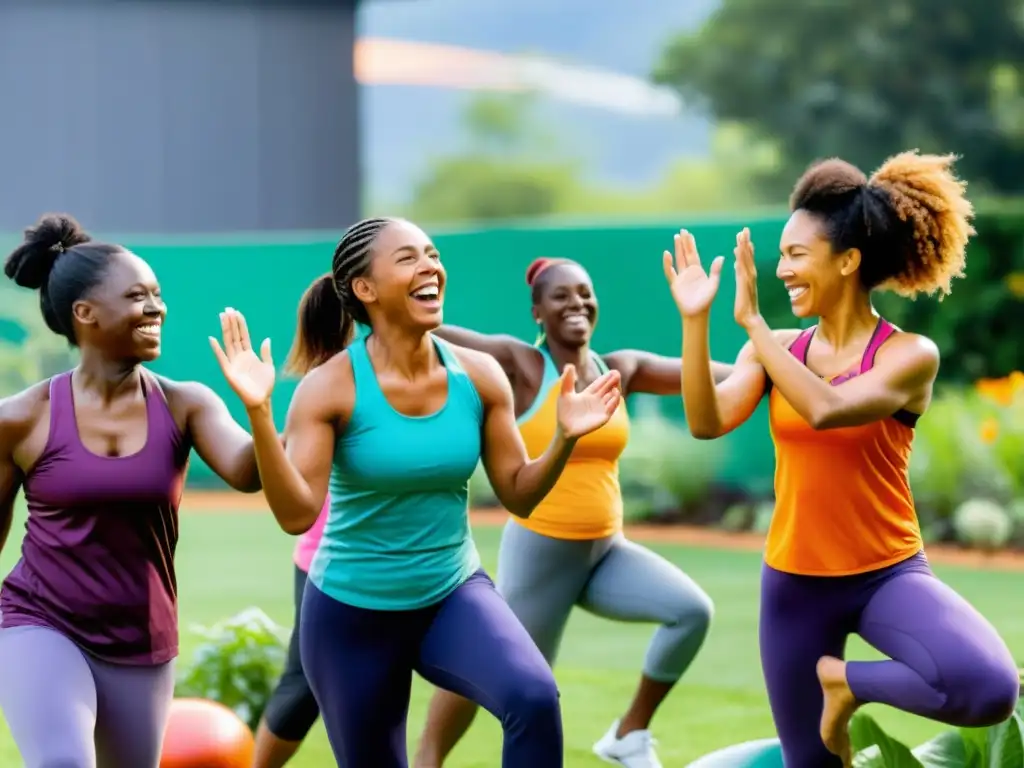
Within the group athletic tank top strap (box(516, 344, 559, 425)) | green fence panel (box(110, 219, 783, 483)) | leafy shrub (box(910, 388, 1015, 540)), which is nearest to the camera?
athletic tank top strap (box(516, 344, 559, 425))

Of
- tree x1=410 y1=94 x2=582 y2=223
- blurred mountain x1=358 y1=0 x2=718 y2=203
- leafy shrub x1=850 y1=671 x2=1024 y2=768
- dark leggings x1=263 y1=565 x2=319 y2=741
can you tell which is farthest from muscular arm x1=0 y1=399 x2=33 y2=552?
blurred mountain x1=358 y1=0 x2=718 y2=203

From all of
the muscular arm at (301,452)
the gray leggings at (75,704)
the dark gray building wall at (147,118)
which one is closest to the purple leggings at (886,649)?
the muscular arm at (301,452)

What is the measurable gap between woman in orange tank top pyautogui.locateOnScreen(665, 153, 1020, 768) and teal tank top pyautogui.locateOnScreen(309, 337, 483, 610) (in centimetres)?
71

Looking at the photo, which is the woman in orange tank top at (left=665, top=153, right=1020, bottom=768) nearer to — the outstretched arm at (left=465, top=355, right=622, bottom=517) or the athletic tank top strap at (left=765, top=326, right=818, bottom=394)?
the athletic tank top strap at (left=765, top=326, right=818, bottom=394)

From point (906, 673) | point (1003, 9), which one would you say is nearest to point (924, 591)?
point (906, 673)

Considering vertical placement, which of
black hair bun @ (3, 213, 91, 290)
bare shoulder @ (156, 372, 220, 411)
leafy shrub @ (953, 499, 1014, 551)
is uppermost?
black hair bun @ (3, 213, 91, 290)

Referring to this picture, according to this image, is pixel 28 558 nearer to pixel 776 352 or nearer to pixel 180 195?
pixel 776 352

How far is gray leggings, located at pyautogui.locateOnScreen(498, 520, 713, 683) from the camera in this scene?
628 cm

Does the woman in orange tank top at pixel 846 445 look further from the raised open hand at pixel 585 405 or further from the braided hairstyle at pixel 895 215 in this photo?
the raised open hand at pixel 585 405

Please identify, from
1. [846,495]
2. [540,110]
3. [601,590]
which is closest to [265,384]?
[846,495]

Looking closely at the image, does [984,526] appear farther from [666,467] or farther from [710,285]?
[710,285]

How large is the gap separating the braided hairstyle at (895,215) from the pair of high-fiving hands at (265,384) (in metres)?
0.85

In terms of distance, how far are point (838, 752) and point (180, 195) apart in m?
25.7

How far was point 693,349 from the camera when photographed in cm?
483
